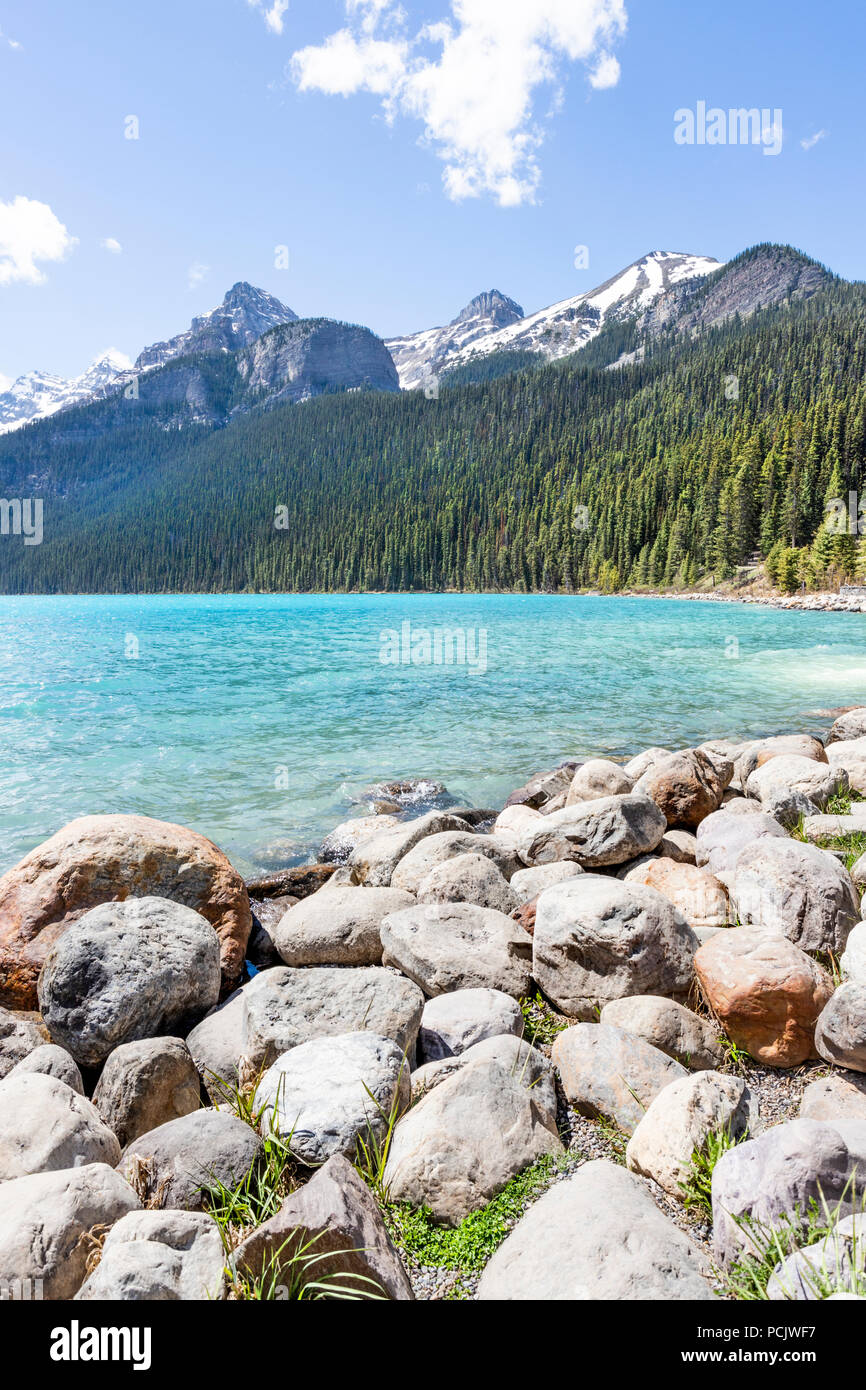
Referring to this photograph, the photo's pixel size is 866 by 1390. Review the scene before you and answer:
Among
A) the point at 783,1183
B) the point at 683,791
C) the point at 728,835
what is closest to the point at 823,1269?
the point at 783,1183

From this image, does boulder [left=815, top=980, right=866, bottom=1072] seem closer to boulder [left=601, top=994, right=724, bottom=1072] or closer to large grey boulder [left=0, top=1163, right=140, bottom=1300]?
boulder [left=601, top=994, right=724, bottom=1072]

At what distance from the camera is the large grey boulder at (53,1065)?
3674 mm

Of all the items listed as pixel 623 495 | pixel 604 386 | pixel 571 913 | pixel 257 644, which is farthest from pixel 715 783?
pixel 604 386

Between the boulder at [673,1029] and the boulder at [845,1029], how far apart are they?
548 millimetres

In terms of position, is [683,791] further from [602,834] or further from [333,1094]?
[333,1094]

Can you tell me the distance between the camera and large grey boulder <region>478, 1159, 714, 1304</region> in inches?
83.3

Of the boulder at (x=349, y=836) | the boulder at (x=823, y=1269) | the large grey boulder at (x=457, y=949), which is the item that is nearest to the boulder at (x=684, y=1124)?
the boulder at (x=823, y=1269)

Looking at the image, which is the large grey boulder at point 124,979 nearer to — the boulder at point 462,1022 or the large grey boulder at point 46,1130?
the large grey boulder at point 46,1130

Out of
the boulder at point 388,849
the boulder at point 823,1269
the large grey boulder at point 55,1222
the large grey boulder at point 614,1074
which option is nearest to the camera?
the boulder at point 823,1269

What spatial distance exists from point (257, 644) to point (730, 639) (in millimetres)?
26774

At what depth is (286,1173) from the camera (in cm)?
287

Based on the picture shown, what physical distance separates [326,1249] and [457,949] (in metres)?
2.40

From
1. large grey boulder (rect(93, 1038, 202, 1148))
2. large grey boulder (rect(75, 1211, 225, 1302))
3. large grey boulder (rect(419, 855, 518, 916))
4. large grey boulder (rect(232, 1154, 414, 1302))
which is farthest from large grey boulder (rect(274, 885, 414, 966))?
large grey boulder (rect(232, 1154, 414, 1302))

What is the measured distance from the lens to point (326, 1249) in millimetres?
2180
